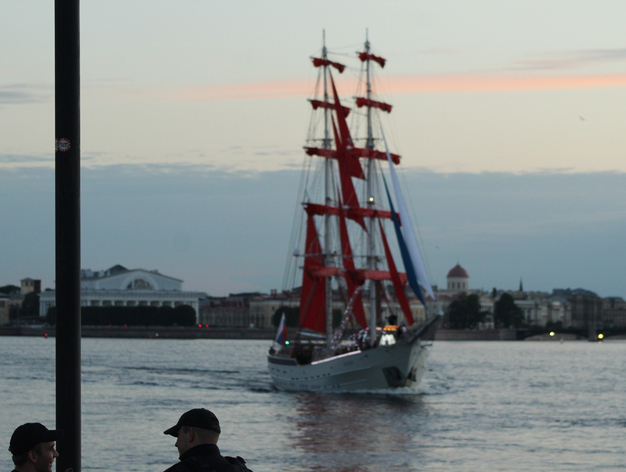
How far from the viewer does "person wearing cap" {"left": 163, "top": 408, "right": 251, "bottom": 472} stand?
376 centimetres

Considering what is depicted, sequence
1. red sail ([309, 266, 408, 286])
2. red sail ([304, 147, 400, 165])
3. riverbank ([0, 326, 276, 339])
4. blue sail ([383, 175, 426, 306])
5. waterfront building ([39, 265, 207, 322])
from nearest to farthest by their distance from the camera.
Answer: blue sail ([383, 175, 426, 306]) → red sail ([309, 266, 408, 286]) → red sail ([304, 147, 400, 165]) → riverbank ([0, 326, 276, 339]) → waterfront building ([39, 265, 207, 322])

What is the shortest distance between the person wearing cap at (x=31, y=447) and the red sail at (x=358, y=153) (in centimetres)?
3850

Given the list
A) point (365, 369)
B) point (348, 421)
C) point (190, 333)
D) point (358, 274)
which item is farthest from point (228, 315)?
point (348, 421)

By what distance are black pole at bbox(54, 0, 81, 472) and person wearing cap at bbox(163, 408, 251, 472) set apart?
44.6 inches

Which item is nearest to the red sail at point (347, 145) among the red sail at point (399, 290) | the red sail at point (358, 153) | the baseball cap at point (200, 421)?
the red sail at point (358, 153)

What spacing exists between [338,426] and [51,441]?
23632 millimetres

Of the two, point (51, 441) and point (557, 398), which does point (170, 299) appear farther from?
point (51, 441)

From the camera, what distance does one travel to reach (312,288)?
42250mm

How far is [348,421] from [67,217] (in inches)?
968

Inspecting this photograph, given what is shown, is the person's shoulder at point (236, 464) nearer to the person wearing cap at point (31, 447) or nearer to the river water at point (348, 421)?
the person wearing cap at point (31, 447)

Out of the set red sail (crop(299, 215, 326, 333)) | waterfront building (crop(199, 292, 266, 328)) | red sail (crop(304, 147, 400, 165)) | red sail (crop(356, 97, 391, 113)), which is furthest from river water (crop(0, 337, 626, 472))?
waterfront building (crop(199, 292, 266, 328))

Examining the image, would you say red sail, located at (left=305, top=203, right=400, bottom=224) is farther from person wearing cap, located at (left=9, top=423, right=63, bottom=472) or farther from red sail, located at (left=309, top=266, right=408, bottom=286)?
person wearing cap, located at (left=9, top=423, right=63, bottom=472)

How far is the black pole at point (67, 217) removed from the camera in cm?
479

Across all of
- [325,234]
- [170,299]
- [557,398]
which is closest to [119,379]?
[325,234]
